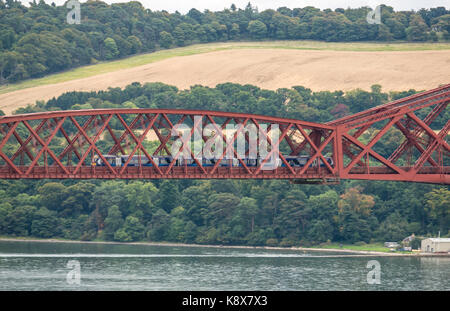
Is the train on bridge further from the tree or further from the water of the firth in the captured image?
the tree

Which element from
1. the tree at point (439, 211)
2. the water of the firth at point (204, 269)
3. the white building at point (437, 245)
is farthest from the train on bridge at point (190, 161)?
the tree at point (439, 211)

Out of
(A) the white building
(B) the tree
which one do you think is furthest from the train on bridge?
(B) the tree

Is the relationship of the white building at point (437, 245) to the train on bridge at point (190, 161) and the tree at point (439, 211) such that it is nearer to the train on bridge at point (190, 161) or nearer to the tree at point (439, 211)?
the tree at point (439, 211)

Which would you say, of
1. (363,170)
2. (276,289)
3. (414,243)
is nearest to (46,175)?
(276,289)

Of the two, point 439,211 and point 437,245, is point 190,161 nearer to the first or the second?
point 437,245
